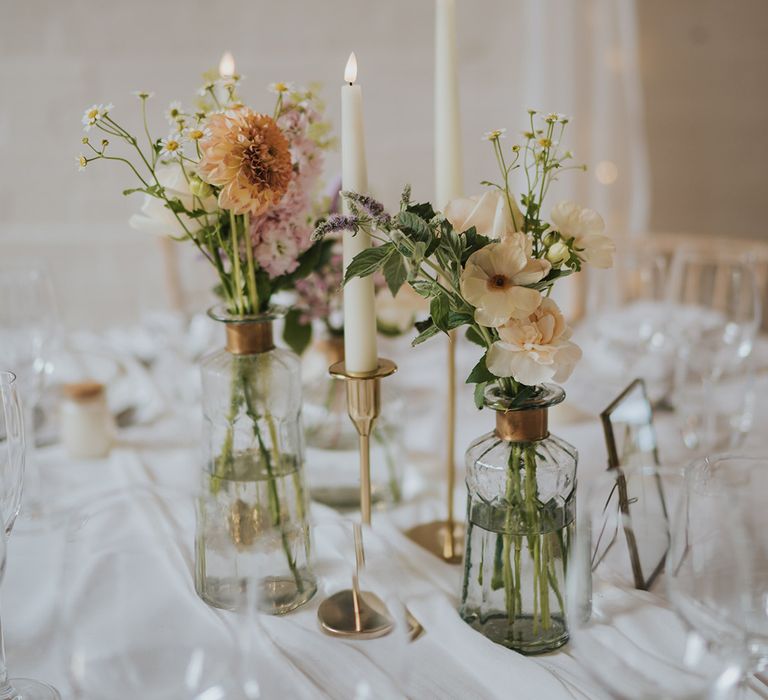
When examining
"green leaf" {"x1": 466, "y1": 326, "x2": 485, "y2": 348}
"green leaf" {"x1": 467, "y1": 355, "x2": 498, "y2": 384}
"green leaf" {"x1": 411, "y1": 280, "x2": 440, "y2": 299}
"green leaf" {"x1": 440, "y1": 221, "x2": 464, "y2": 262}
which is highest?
"green leaf" {"x1": 440, "y1": 221, "x2": 464, "y2": 262}

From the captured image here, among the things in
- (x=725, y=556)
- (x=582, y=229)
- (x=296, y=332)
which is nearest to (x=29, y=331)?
(x=296, y=332)

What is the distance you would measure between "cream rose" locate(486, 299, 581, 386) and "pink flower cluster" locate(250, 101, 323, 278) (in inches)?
9.7

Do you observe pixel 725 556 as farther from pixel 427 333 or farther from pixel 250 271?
pixel 250 271

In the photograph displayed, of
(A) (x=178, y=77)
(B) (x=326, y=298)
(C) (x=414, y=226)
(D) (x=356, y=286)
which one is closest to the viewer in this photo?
(C) (x=414, y=226)

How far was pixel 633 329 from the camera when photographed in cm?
138

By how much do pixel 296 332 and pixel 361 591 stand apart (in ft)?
1.52

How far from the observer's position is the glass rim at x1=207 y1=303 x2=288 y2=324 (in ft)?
2.65

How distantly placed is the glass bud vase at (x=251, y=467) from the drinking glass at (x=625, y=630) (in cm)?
28

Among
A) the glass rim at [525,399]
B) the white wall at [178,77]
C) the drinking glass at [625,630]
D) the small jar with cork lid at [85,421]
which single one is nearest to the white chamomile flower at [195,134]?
the glass rim at [525,399]

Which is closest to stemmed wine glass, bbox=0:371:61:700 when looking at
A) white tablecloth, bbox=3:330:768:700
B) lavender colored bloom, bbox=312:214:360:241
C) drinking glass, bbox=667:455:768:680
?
white tablecloth, bbox=3:330:768:700

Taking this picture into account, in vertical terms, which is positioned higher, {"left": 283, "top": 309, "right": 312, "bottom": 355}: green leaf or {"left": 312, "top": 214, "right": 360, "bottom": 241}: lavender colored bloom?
{"left": 312, "top": 214, "right": 360, "bottom": 241}: lavender colored bloom

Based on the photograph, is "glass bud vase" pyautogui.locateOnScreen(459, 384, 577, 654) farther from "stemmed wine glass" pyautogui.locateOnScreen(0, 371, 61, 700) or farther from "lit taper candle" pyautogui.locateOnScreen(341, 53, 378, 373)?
"stemmed wine glass" pyautogui.locateOnScreen(0, 371, 61, 700)

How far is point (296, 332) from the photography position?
3.58ft

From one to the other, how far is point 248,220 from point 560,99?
1.94 metres
